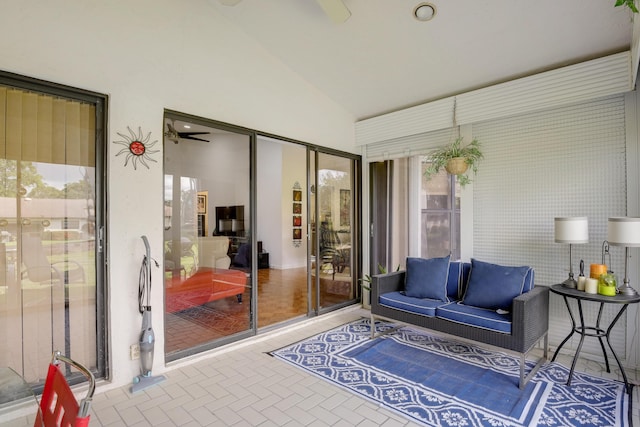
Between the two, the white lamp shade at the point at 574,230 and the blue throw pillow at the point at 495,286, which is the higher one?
the white lamp shade at the point at 574,230

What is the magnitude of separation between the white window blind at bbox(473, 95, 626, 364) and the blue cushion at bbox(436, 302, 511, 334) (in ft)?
2.83

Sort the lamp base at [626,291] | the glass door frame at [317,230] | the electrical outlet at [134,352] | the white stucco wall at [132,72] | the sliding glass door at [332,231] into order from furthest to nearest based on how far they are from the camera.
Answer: the sliding glass door at [332,231] < the glass door frame at [317,230] < the electrical outlet at [134,352] < the lamp base at [626,291] < the white stucco wall at [132,72]

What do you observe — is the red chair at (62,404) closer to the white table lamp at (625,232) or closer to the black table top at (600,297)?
the black table top at (600,297)

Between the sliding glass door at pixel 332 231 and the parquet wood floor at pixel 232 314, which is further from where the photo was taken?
the sliding glass door at pixel 332 231

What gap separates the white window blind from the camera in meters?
3.09

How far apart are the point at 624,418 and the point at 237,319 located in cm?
332

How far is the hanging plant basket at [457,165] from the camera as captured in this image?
3.74 metres

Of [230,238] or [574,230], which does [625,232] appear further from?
[230,238]

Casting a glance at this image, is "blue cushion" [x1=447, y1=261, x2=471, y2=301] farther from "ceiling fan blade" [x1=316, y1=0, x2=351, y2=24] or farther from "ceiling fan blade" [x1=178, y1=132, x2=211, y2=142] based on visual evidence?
"ceiling fan blade" [x1=178, y1=132, x2=211, y2=142]

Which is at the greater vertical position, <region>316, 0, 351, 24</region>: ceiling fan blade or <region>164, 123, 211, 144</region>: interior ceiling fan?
<region>316, 0, 351, 24</region>: ceiling fan blade

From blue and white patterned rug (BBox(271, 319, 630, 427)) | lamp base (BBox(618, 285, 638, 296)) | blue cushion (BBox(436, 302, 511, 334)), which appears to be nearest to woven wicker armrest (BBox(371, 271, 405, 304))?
blue and white patterned rug (BBox(271, 319, 630, 427))

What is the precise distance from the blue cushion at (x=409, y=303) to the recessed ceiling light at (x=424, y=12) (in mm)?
2642

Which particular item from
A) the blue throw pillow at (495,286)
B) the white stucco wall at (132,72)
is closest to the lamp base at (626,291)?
the blue throw pillow at (495,286)

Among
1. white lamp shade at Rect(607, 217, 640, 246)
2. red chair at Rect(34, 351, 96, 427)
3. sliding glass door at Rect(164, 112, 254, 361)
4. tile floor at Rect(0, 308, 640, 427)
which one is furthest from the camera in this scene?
sliding glass door at Rect(164, 112, 254, 361)
